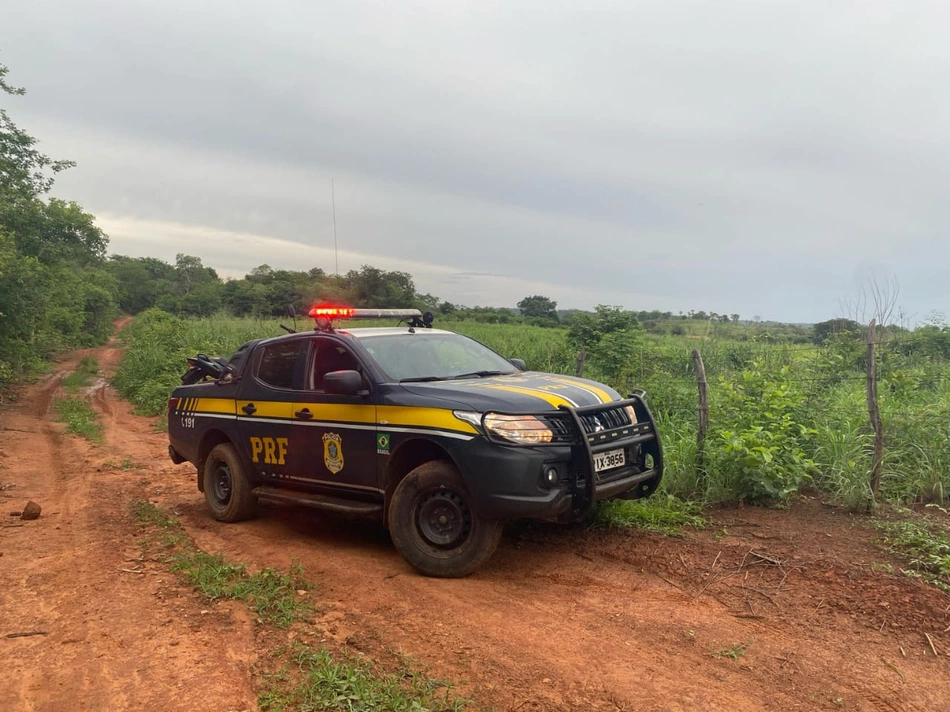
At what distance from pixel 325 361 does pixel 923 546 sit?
15.9 feet

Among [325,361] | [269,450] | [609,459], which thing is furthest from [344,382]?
[609,459]

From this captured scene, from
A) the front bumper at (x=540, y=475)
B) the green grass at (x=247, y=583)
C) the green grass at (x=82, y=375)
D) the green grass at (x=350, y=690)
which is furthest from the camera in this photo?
the green grass at (x=82, y=375)

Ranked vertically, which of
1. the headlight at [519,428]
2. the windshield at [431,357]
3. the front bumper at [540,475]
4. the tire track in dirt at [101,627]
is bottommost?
the tire track in dirt at [101,627]

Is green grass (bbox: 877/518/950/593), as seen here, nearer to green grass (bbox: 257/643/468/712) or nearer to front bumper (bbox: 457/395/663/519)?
front bumper (bbox: 457/395/663/519)

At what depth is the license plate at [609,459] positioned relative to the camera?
16.0 feet

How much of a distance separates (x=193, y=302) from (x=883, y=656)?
1662 inches

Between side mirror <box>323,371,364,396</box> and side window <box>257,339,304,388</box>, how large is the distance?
39.9 inches

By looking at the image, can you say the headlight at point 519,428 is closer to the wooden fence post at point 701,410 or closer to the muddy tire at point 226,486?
the wooden fence post at point 701,410

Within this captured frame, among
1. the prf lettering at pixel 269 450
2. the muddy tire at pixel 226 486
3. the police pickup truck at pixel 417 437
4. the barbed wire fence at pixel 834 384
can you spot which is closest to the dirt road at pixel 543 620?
the muddy tire at pixel 226 486

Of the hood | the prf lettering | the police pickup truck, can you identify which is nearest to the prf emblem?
the police pickup truck

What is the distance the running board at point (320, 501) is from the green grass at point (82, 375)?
16303mm

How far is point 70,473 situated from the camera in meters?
9.29

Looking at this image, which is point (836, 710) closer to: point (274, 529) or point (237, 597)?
point (237, 597)

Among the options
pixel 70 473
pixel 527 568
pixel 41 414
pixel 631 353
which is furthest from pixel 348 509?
pixel 41 414
